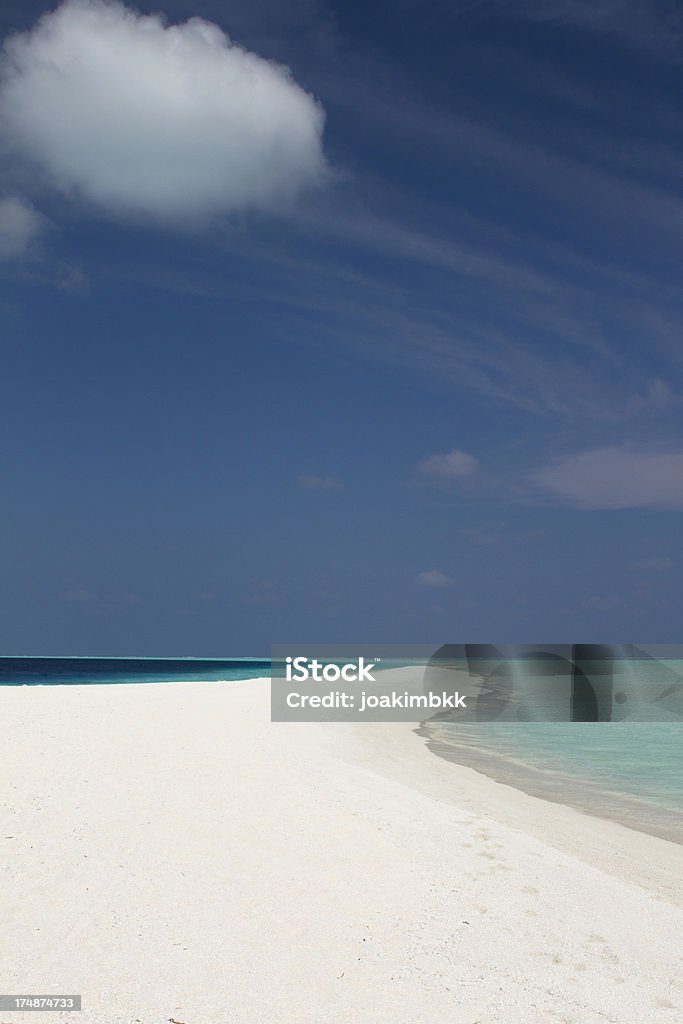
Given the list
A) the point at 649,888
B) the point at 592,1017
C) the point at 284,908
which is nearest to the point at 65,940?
the point at 284,908

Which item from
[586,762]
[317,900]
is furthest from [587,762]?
[317,900]

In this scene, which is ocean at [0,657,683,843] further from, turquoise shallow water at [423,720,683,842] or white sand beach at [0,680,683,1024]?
white sand beach at [0,680,683,1024]

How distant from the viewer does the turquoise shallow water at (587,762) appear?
14.1 metres

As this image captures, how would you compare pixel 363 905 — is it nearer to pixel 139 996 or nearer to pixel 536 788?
pixel 139 996

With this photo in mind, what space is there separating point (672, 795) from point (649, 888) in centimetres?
748

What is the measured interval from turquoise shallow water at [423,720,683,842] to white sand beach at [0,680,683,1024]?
1418 mm

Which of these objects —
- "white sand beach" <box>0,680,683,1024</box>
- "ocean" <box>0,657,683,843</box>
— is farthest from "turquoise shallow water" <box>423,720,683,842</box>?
"white sand beach" <box>0,680,683,1024</box>

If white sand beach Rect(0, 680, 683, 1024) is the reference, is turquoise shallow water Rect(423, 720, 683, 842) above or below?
below

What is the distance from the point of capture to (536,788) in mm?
15398

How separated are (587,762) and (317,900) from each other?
1424 cm

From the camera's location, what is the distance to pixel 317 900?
7508mm

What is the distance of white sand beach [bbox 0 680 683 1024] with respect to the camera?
5.67m

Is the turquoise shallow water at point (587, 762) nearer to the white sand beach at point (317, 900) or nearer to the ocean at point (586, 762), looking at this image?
the ocean at point (586, 762)

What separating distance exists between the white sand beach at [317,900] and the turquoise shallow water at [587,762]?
4.65 feet
